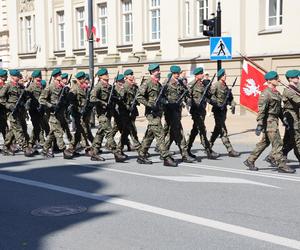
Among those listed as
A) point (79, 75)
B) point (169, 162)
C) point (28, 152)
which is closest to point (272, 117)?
point (169, 162)

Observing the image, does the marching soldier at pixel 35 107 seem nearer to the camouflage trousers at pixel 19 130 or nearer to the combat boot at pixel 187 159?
the camouflage trousers at pixel 19 130

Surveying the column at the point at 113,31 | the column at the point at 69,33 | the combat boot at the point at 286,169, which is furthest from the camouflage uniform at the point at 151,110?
the column at the point at 69,33

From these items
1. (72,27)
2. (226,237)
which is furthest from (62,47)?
(226,237)

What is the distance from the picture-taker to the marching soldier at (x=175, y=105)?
10914 millimetres

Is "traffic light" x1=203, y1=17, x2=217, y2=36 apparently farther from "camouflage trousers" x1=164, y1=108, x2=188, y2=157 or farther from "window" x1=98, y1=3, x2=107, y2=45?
"window" x1=98, y1=3, x2=107, y2=45

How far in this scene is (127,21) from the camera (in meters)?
29.0

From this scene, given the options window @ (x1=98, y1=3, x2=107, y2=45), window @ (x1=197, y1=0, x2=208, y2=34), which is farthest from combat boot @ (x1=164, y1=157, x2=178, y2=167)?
window @ (x1=98, y1=3, x2=107, y2=45)

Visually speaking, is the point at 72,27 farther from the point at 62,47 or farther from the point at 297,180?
the point at 297,180

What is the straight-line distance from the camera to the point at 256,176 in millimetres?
9328

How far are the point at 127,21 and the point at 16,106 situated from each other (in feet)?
56.5

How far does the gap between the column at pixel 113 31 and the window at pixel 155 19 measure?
2625mm

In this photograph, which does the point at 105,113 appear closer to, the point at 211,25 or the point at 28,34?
the point at 211,25

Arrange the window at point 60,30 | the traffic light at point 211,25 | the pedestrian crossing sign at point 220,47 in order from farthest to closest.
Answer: the window at point 60,30 < the traffic light at point 211,25 < the pedestrian crossing sign at point 220,47

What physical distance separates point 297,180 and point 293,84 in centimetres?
183
